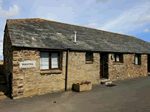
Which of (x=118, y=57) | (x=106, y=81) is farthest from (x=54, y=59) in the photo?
(x=118, y=57)

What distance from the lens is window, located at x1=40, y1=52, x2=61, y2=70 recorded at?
27.4 feet

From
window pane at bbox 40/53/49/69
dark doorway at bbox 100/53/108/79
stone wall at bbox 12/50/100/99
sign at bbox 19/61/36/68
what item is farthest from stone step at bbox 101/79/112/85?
sign at bbox 19/61/36/68

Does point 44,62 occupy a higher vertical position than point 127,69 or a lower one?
higher

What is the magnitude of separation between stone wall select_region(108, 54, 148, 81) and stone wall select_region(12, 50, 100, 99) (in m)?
3.34

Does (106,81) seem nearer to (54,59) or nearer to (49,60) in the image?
(54,59)

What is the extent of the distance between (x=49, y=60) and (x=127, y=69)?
356 inches

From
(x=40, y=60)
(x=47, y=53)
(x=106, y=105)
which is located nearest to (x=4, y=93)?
(x=40, y=60)

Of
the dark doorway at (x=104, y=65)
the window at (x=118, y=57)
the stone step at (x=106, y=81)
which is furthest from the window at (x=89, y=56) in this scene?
the window at (x=118, y=57)

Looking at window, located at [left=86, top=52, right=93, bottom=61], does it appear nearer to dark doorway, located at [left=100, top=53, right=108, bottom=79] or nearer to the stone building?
the stone building

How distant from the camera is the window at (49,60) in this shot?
8344 mm

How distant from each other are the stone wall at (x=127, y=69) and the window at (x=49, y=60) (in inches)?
216

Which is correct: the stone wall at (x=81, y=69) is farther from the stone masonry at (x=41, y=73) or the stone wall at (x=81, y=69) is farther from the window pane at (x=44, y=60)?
the window pane at (x=44, y=60)

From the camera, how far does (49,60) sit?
854 centimetres

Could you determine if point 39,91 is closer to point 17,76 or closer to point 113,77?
point 17,76
